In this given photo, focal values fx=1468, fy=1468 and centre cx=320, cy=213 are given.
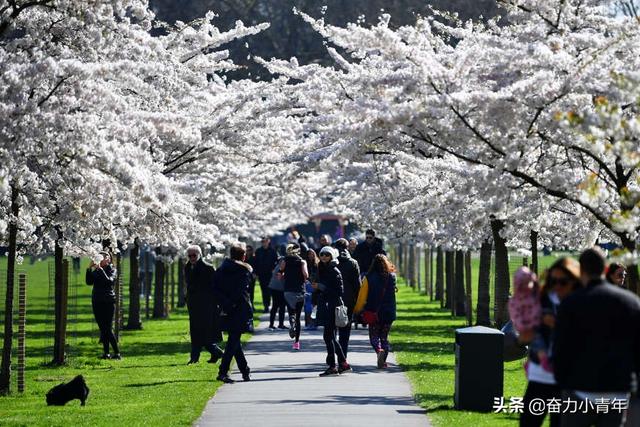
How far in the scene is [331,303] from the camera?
20.3m

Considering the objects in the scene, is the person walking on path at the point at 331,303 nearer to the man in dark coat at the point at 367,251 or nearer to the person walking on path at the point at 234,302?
the person walking on path at the point at 234,302

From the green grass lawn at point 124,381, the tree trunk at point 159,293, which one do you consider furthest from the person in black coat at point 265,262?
the green grass lawn at point 124,381

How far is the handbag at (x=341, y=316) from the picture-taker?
2023cm

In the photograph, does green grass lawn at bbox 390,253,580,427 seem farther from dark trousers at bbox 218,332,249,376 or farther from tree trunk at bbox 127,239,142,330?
tree trunk at bbox 127,239,142,330

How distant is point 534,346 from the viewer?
10477 mm

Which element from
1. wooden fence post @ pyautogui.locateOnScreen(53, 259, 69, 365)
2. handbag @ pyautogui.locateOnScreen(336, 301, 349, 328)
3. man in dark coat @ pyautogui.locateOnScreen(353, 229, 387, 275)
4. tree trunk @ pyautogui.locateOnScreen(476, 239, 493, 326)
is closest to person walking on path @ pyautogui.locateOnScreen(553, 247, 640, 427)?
handbag @ pyautogui.locateOnScreen(336, 301, 349, 328)

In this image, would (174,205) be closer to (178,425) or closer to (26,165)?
(26,165)

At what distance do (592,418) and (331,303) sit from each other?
33.9 ft

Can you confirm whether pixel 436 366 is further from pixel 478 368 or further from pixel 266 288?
pixel 266 288

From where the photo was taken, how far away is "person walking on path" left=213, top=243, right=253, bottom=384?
1900 cm

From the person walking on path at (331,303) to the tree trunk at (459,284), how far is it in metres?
16.4

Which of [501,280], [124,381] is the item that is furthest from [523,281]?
[501,280]

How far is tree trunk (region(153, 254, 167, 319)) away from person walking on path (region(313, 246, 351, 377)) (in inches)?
618

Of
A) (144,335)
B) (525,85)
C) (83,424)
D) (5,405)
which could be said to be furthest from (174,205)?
(144,335)
